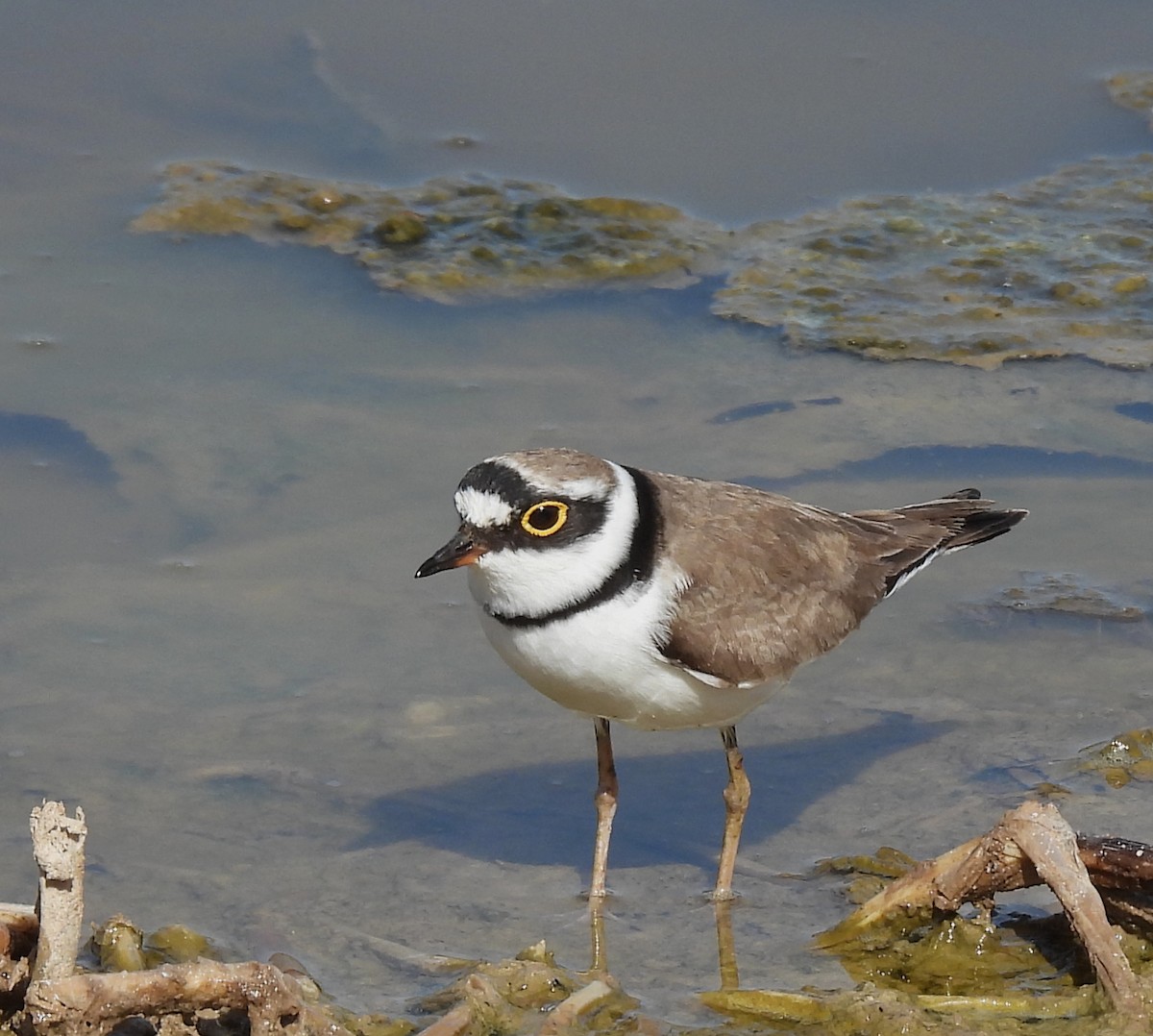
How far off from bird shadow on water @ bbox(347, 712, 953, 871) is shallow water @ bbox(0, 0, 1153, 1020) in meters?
0.02

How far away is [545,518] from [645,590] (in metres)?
0.36

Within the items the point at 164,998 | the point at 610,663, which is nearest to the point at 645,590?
the point at 610,663

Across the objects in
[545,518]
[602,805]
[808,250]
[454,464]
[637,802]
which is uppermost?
[808,250]

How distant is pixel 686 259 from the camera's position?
8.88 metres

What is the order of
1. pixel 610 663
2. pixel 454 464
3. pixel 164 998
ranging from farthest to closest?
pixel 454 464
pixel 610 663
pixel 164 998

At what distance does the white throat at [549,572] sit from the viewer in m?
4.78

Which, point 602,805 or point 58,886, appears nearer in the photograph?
point 58,886

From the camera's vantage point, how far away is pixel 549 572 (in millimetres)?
4781

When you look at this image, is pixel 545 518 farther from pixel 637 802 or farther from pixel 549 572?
pixel 637 802

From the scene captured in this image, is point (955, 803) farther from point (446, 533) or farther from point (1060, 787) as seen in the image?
point (446, 533)

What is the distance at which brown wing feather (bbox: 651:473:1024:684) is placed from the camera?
5047 mm

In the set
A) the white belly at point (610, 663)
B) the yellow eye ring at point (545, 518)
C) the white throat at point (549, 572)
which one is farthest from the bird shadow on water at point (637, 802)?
the yellow eye ring at point (545, 518)

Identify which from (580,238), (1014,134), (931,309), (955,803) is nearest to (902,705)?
(955,803)

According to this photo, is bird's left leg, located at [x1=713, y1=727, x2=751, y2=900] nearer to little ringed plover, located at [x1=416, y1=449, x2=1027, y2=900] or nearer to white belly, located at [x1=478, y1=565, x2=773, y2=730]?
little ringed plover, located at [x1=416, y1=449, x2=1027, y2=900]
